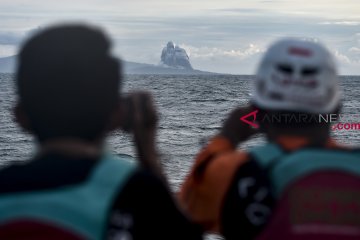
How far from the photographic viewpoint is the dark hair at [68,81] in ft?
8.07

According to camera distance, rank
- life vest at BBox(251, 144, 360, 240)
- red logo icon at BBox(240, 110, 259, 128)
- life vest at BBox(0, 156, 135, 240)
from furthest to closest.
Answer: red logo icon at BBox(240, 110, 259, 128)
life vest at BBox(251, 144, 360, 240)
life vest at BBox(0, 156, 135, 240)

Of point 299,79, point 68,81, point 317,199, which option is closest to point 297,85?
point 299,79

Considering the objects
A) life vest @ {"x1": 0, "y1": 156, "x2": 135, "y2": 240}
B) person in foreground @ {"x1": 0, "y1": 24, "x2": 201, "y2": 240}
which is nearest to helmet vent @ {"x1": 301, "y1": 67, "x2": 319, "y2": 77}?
person in foreground @ {"x1": 0, "y1": 24, "x2": 201, "y2": 240}

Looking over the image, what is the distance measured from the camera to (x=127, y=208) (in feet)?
7.94

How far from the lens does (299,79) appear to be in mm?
2795

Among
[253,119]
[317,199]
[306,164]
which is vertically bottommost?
[317,199]

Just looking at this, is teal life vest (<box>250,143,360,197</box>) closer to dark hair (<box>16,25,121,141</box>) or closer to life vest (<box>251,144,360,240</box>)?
life vest (<box>251,144,360,240</box>)

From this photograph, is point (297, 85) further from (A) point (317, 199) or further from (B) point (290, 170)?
(A) point (317, 199)

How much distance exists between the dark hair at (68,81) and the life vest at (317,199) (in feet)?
2.54

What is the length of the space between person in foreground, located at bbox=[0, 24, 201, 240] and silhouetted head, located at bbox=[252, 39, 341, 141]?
0.63 m

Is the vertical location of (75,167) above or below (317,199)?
above

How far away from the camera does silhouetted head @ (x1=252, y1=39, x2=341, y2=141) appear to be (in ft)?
9.18

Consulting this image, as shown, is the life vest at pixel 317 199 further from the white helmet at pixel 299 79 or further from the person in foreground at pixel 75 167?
the person in foreground at pixel 75 167

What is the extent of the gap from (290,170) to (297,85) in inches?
13.0
